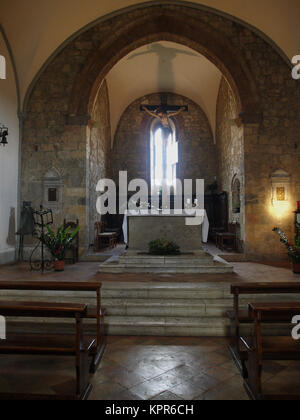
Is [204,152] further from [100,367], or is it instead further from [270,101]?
[100,367]

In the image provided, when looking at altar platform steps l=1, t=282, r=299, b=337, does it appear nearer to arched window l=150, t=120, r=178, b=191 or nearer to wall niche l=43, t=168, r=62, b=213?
wall niche l=43, t=168, r=62, b=213

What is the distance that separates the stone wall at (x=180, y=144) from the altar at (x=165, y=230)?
591 cm

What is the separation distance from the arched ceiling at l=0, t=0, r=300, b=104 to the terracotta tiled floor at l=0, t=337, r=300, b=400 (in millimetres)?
7619

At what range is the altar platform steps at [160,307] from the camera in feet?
13.0

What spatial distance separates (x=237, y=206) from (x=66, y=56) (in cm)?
674

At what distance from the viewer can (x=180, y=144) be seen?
13.1 metres

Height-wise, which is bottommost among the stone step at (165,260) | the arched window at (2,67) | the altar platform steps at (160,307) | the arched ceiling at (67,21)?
the altar platform steps at (160,307)

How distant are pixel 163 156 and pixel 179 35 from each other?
5606 millimetres

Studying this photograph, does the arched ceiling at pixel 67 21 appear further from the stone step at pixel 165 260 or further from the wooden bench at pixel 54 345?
the wooden bench at pixel 54 345

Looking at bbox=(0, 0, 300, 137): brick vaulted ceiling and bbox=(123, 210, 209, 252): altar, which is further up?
bbox=(0, 0, 300, 137): brick vaulted ceiling

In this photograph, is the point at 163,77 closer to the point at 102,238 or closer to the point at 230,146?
the point at 230,146

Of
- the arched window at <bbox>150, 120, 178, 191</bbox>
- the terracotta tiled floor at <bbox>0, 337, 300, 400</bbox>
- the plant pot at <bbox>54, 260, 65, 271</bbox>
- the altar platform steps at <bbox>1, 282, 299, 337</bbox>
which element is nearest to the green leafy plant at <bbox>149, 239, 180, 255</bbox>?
the altar platform steps at <bbox>1, 282, 299, 337</bbox>

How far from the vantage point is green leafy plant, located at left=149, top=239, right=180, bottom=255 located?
22.4 feet

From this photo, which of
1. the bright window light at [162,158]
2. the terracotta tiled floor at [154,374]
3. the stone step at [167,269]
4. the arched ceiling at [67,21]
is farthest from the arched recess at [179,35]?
the terracotta tiled floor at [154,374]
